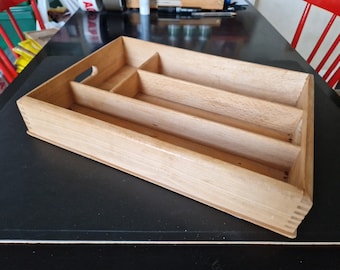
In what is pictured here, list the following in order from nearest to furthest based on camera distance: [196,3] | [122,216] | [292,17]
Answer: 1. [122,216]
2. [196,3]
3. [292,17]

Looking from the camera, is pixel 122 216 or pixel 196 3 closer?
pixel 122 216

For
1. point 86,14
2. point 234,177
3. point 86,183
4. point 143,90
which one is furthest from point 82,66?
point 86,14

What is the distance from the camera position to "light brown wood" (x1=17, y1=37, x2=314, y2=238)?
0.38 meters

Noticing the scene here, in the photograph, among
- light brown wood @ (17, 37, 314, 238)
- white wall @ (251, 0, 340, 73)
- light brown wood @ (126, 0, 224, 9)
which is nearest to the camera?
light brown wood @ (17, 37, 314, 238)

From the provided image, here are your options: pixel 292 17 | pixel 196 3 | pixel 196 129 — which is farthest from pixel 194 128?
pixel 292 17

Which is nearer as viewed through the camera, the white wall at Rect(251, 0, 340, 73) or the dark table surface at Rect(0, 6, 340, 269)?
the dark table surface at Rect(0, 6, 340, 269)

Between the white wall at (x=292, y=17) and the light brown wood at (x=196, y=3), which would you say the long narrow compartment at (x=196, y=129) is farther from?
the white wall at (x=292, y=17)

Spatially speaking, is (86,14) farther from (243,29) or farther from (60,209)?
(60,209)

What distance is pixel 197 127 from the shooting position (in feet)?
1.62

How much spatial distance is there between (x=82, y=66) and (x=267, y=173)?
0.47 m

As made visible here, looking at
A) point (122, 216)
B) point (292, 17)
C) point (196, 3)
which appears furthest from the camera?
point (292, 17)

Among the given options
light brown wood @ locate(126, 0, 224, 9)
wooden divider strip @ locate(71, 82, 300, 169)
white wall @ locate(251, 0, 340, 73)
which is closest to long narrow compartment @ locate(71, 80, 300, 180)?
wooden divider strip @ locate(71, 82, 300, 169)

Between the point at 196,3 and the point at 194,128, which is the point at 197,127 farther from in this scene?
the point at 196,3

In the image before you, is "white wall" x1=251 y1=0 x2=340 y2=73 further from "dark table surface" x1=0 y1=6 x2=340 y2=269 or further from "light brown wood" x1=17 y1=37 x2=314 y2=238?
"dark table surface" x1=0 y1=6 x2=340 y2=269
